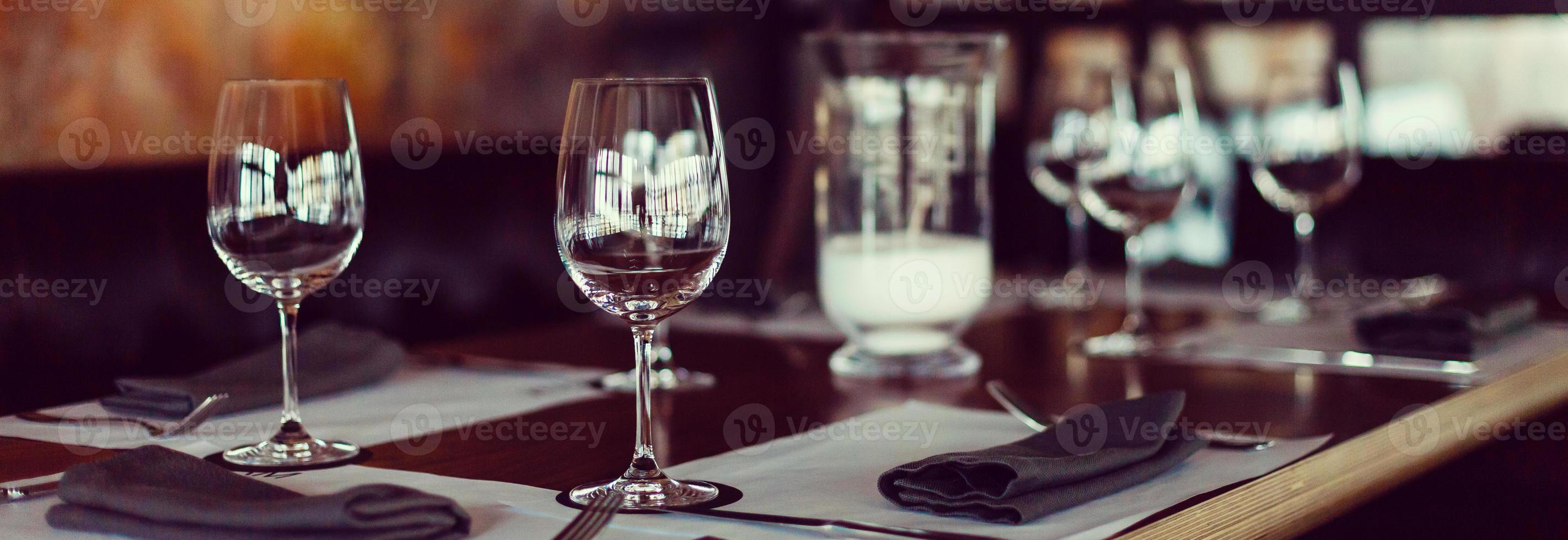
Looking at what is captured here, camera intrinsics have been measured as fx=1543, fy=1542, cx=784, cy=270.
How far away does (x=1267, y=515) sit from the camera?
87 centimetres

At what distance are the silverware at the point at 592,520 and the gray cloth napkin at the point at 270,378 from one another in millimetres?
454

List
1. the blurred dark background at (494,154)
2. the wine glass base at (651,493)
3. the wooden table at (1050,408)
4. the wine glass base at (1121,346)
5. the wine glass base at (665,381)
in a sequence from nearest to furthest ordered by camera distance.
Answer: the wine glass base at (651,493) < the wooden table at (1050,408) < the wine glass base at (665,381) < the wine glass base at (1121,346) < the blurred dark background at (494,154)

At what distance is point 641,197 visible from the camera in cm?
76

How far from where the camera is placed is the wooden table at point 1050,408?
35.3 inches

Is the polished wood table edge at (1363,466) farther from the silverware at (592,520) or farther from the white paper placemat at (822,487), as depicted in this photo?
the silverware at (592,520)

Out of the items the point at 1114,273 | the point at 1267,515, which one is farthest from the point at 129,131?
the point at 1267,515

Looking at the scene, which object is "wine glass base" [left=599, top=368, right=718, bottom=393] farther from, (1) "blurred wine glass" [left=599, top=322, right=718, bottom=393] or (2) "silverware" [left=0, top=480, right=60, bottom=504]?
(2) "silverware" [left=0, top=480, right=60, bottom=504]

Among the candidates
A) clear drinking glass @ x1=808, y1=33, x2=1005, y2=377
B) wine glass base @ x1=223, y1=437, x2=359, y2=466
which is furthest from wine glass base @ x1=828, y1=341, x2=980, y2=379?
wine glass base @ x1=223, y1=437, x2=359, y2=466

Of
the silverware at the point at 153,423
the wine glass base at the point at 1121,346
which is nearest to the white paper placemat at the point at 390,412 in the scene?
the silverware at the point at 153,423

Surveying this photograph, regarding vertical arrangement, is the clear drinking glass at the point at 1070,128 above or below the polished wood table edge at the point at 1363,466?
above

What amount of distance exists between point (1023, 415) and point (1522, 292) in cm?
87

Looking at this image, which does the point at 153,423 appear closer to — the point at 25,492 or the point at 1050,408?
the point at 25,492

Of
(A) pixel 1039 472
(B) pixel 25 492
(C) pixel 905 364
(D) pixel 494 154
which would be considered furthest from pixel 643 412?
(D) pixel 494 154

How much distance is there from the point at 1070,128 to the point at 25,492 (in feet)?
3.58
